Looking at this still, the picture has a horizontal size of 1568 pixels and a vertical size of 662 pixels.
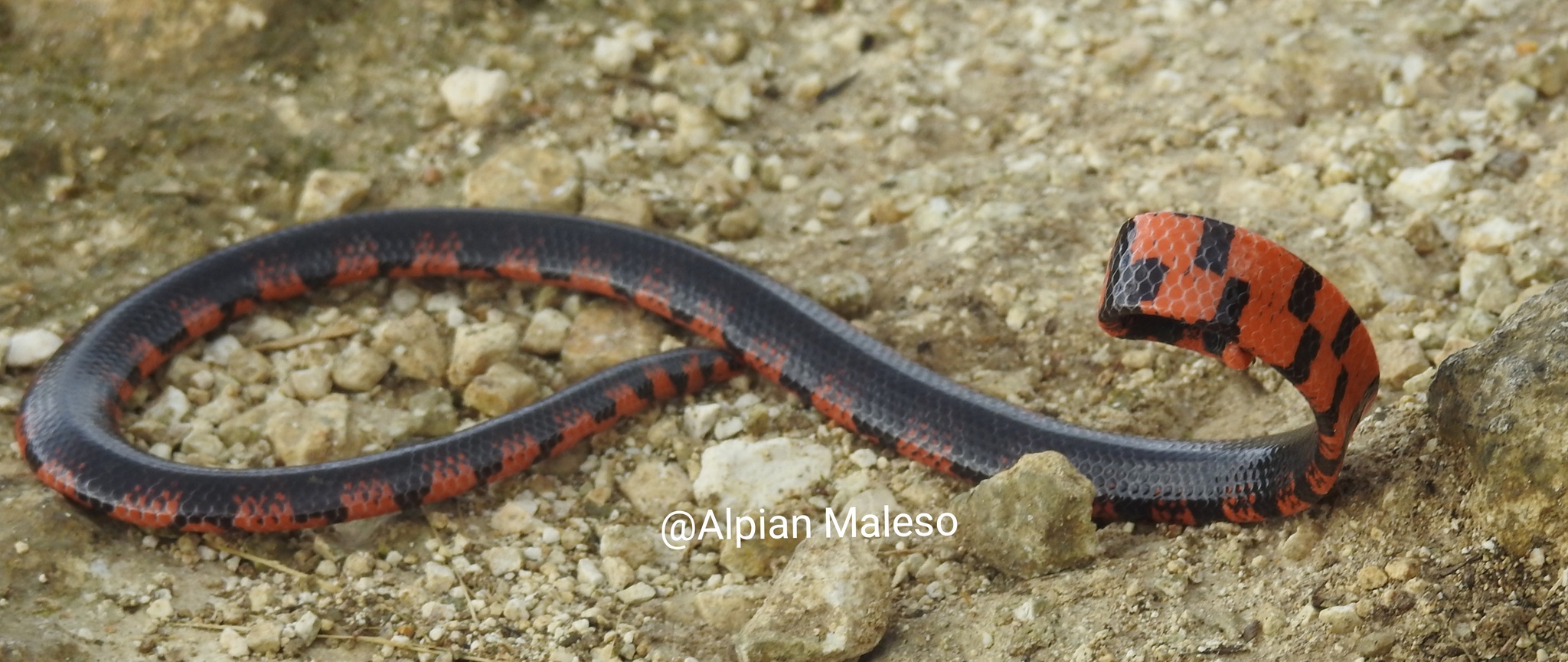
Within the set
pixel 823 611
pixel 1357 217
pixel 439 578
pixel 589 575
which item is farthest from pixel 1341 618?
pixel 439 578

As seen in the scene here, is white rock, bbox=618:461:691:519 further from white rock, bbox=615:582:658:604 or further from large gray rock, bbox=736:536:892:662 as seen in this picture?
large gray rock, bbox=736:536:892:662

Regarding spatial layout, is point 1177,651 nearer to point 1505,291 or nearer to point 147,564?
point 1505,291

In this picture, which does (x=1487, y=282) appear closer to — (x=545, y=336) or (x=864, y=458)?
(x=864, y=458)

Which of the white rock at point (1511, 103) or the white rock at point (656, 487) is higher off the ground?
the white rock at point (1511, 103)

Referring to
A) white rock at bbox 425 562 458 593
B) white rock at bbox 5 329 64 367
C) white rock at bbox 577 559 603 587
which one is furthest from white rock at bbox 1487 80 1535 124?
white rock at bbox 5 329 64 367

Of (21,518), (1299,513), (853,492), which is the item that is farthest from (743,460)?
(21,518)

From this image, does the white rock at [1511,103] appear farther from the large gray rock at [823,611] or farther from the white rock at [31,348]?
the white rock at [31,348]

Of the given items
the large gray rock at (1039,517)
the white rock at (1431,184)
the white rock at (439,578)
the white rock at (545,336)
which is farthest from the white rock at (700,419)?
the white rock at (1431,184)
